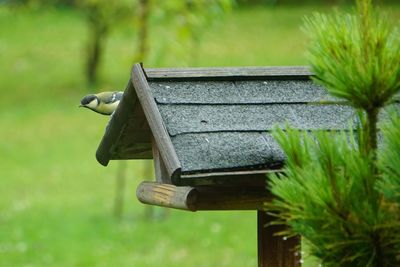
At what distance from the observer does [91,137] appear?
19.2m

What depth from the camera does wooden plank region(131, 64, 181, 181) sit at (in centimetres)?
327

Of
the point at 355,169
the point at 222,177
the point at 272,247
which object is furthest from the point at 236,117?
the point at 355,169

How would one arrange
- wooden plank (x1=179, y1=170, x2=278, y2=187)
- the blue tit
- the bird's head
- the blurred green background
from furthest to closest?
the blurred green background
the bird's head
the blue tit
wooden plank (x1=179, y1=170, x2=278, y2=187)

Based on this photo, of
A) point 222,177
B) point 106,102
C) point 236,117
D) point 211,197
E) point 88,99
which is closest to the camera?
point 222,177

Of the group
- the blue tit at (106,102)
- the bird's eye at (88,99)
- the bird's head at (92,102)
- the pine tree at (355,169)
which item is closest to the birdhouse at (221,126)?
→ the pine tree at (355,169)

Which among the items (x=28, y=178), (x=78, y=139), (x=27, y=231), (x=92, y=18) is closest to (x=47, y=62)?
(x=92, y=18)

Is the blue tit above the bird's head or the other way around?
the other way around

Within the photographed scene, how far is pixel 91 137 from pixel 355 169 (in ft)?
54.7

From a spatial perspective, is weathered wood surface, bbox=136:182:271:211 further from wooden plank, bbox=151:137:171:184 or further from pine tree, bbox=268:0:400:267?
pine tree, bbox=268:0:400:267

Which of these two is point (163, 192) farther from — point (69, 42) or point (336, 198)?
point (69, 42)

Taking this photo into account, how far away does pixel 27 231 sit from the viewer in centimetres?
1272

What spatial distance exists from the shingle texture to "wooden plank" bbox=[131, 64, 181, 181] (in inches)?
1.1

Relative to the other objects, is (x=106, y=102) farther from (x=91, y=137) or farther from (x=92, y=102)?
(x=91, y=137)

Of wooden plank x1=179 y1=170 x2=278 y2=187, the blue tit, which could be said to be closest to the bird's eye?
the blue tit
